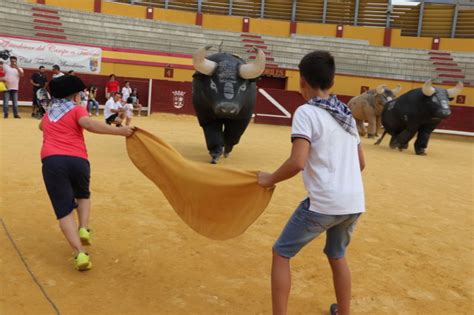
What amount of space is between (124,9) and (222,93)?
1864 cm

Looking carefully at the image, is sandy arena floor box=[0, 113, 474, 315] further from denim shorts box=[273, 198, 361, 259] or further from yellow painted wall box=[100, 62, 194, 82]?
yellow painted wall box=[100, 62, 194, 82]

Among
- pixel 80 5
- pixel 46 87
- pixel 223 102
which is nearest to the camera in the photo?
pixel 223 102

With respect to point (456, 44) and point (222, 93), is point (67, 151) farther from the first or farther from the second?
point (456, 44)

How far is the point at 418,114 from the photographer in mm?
9555

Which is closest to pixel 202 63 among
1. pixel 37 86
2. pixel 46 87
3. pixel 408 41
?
pixel 46 87

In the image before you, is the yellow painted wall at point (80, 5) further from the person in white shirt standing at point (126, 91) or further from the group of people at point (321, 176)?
the group of people at point (321, 176)

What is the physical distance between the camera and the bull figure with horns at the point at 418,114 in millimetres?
9359

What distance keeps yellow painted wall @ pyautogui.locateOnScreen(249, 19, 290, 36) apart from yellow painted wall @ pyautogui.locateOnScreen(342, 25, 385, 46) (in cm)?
314

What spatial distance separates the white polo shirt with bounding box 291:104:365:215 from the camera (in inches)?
77.8

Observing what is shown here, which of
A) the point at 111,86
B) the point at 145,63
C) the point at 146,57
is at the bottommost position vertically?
the point at 111,86

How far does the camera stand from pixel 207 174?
2510 millimetres

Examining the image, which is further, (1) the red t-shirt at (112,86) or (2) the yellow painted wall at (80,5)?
(2) the yellow painted wall at (80,5)

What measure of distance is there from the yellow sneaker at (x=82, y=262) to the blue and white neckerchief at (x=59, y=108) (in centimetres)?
82

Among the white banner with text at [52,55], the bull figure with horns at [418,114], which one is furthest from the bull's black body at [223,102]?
the white banner with text at [52,55]
